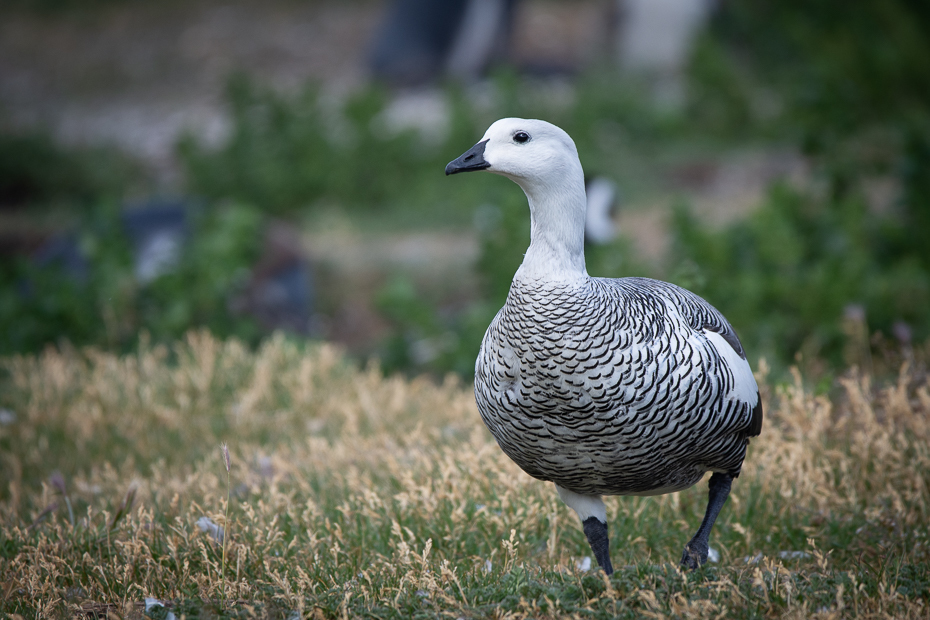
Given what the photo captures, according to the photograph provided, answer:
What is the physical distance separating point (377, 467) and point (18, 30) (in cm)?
2092

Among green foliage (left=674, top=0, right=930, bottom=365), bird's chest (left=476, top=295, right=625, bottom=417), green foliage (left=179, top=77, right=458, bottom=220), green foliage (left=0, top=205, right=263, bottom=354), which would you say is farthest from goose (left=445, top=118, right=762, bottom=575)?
green foliage (left=179, top=77, right=458, bottom=220)

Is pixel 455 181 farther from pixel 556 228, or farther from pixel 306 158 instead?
pixel 556 228

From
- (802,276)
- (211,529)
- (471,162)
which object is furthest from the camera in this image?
(802,276)

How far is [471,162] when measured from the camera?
8.69 feet

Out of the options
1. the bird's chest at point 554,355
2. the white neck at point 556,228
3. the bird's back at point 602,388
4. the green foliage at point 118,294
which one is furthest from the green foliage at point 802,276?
the green foliage at point 118,294

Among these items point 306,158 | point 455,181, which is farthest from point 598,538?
point 306,158

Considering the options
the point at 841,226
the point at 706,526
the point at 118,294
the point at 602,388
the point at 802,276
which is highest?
the point at 841,226

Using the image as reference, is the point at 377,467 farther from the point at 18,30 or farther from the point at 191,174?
the point at 18,30

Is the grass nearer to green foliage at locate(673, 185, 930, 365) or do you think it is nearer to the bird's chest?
the bird's chest

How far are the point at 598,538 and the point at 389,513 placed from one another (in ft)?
2.71

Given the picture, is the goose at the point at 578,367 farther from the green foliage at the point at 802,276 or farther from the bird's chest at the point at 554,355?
the green foliage at the point at 802,276

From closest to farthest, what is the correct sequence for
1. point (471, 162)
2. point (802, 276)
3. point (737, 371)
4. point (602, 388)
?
point (602, 388), point (471, 162), point (737, 371), point (802, 276)

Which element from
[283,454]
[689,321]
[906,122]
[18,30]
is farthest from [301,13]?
[689,321]

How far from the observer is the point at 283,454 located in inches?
167
